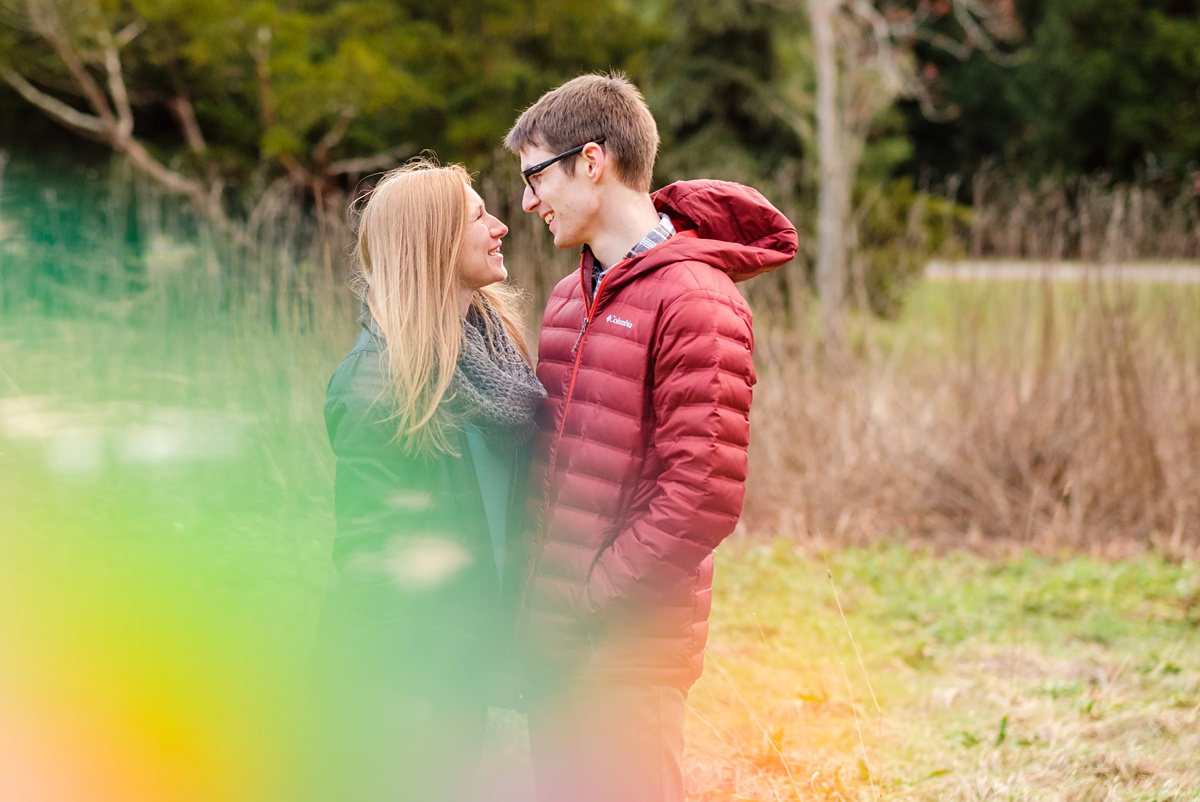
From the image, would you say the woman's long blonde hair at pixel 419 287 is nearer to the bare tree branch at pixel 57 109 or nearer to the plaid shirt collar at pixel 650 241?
the plaid shirt collar at pixel 650 241

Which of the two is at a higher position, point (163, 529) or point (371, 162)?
point (371, 162)

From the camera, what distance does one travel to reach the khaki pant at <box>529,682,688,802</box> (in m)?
1.85

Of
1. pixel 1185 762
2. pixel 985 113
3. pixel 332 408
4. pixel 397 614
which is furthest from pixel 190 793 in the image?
pixel 985 113

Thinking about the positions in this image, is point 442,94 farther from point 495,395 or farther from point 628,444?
Result: point 628,444

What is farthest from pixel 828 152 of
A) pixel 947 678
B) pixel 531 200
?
pixel 531 200

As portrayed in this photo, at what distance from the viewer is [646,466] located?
1.85 metres

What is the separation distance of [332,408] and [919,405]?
473cm

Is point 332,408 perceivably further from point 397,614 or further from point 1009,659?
point 1009,659

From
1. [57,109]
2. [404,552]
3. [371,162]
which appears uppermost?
[57,109]

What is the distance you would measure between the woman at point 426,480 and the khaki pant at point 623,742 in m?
0.26

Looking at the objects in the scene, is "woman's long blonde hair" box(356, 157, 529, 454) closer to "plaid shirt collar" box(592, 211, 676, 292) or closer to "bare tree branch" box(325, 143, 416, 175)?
"plaid shirt collar" box(592, 211, 676, 292)

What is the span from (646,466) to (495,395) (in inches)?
13.0

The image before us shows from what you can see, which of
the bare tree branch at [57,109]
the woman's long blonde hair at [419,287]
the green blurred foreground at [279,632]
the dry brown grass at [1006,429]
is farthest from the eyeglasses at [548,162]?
the bare tree branch at [57,109]

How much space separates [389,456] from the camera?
6.31ft
